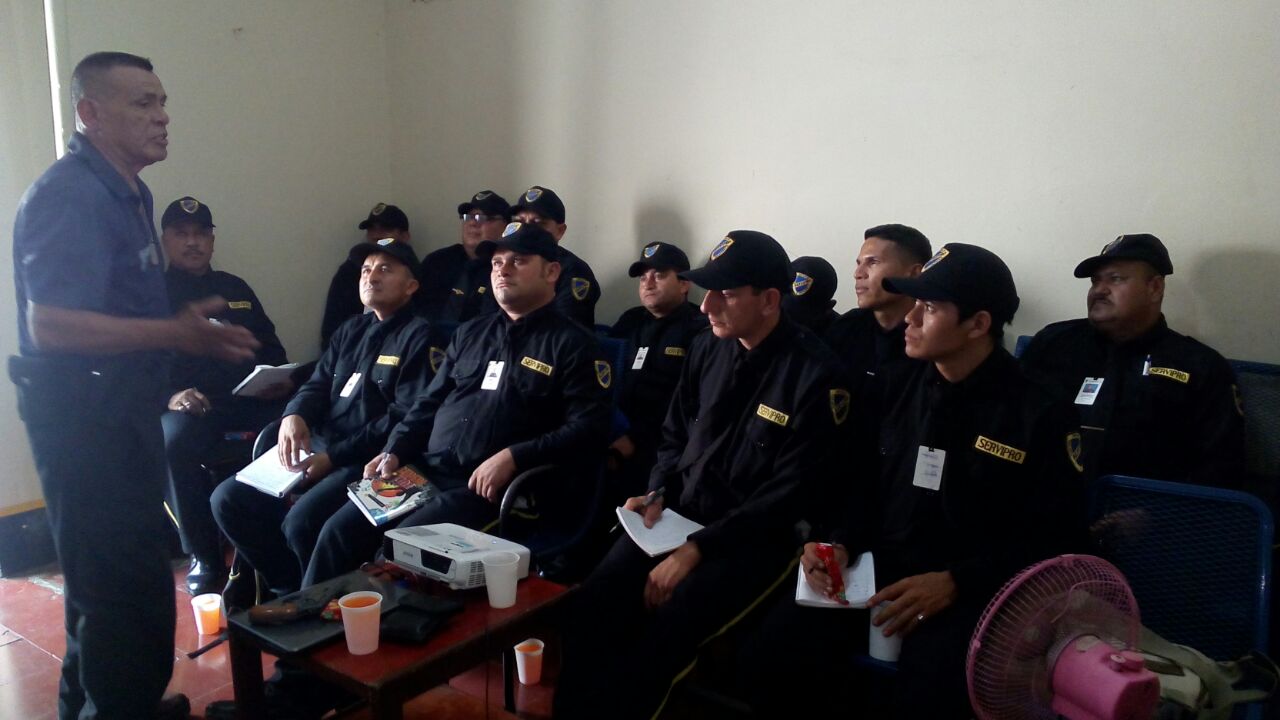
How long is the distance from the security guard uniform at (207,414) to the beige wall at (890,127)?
1270 mm

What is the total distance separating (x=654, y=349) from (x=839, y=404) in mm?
1261

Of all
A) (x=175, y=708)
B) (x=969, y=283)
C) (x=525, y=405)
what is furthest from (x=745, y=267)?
(x=175, y=708)

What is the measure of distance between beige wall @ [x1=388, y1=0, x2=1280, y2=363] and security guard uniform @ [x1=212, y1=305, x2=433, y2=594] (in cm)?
132

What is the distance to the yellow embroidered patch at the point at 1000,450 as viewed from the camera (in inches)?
69.6

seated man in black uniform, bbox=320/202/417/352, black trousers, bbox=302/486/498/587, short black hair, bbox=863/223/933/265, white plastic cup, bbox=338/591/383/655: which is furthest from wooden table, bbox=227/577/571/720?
seated man in black uniform, bbox=320/202/417/352

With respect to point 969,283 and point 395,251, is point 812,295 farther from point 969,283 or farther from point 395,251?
point 395,251

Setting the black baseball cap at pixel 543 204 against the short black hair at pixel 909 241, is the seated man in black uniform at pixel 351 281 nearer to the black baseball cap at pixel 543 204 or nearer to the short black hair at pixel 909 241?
the black baseball cap at pixel 543 204

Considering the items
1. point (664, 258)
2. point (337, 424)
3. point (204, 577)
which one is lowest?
point (204, 577)

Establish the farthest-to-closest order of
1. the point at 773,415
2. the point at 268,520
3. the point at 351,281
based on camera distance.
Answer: the point at 351,281 → the point at 268,520 → the point at 773,415

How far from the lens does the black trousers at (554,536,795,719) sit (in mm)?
1817

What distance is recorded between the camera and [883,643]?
68.7 inches

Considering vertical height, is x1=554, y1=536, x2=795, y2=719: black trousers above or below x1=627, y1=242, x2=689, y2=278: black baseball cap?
below

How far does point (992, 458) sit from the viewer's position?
1.79 meters

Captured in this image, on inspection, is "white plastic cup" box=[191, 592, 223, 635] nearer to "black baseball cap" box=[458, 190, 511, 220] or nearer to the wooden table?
the wooden table
